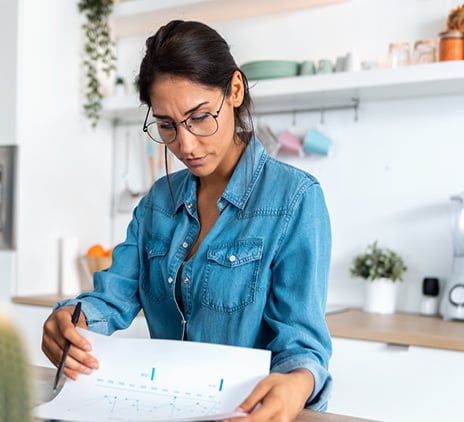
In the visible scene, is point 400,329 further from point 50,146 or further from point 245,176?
point 50,146

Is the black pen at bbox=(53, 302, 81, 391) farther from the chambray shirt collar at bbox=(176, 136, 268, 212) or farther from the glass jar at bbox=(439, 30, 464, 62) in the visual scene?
the glass jar at bbox=(439, 30, 464, 62)

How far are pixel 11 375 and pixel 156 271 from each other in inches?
36.8

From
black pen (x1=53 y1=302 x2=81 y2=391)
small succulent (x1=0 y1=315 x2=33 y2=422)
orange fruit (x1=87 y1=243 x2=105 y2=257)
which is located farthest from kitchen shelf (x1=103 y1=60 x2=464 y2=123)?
small succulent (x1=0 y1=315 x2=33 y2=422)

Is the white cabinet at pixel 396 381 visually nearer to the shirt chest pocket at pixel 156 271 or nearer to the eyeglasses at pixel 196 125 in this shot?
the shirt chest pocket at pixel 156 271

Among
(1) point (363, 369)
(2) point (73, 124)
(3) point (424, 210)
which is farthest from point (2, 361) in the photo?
(2) point (73, 124)

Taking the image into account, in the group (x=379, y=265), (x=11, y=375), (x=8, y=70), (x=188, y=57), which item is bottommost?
(x=379, y=265)

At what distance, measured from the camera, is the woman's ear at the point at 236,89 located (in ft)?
3.53

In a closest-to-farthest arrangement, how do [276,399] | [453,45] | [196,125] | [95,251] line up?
[276,399] < [196,125] < [453,45] < [95,251]

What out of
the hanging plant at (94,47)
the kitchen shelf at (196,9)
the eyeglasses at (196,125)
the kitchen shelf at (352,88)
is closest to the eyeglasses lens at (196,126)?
the eyeglasses at (196,125)

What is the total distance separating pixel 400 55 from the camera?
213 cm

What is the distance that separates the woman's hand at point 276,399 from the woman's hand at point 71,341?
266 millimetres

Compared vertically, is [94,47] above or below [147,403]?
above

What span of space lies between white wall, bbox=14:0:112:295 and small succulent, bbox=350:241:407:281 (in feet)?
3.79

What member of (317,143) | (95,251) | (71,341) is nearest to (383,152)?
(317,143)
